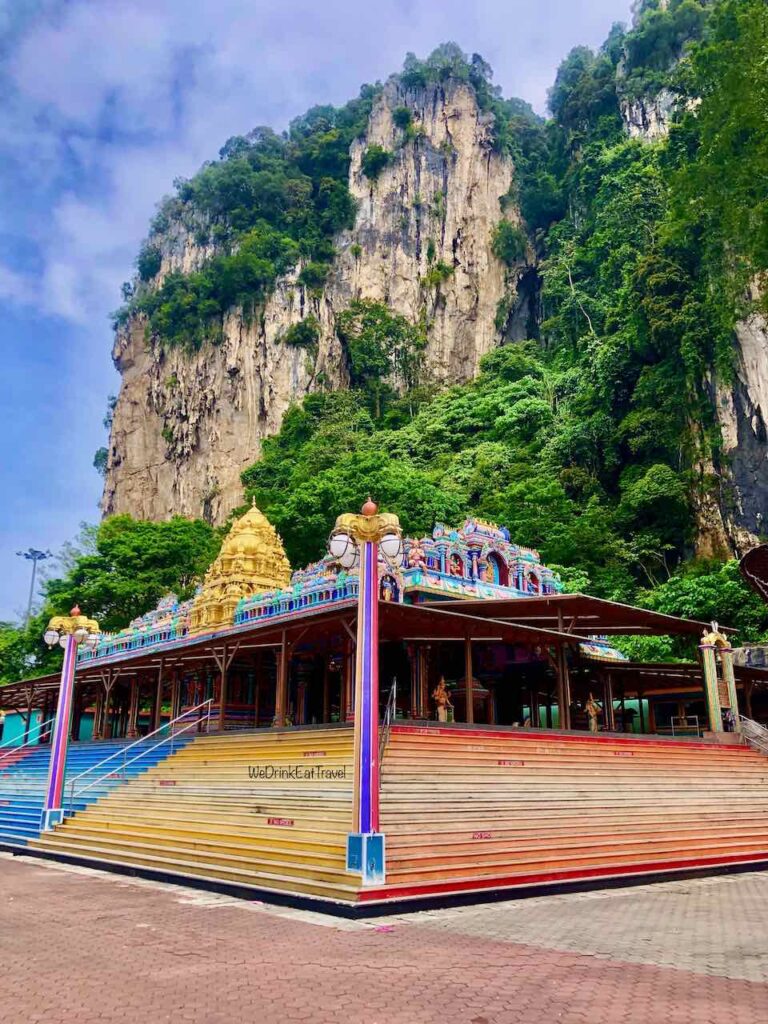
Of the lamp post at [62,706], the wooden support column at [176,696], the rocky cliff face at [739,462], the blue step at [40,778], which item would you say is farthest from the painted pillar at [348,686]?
the rocky cliff face at [739,462]

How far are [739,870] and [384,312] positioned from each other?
6306 centimetres

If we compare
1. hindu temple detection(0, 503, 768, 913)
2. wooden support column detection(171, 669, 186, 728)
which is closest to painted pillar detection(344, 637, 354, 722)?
hindu temple detection(0, 503, 768, 913)

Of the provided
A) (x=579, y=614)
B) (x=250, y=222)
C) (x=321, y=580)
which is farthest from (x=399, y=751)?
(x=250, y=222)

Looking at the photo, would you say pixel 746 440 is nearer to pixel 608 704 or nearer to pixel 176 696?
pixel 608 704

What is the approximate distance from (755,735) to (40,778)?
19.7 m

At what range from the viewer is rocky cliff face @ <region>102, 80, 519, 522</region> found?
2827 inches

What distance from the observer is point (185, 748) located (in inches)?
682

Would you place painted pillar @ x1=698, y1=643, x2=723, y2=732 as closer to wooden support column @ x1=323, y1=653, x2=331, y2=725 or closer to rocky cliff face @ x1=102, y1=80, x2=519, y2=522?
wooden support column @ x1=323, y1=653, x2=331, y2=725

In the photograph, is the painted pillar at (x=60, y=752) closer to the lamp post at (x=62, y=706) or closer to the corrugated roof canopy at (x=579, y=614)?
the lamp post at (x=62, y=706)

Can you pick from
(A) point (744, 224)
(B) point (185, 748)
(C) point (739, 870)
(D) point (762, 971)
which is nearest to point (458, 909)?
(D) point (762, 971)

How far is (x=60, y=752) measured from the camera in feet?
55.1

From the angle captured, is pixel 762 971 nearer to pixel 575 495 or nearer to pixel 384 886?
pixel 384 886

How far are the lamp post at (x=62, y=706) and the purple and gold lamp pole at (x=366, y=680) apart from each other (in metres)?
8.98

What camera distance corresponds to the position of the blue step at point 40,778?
1738 centimetres
